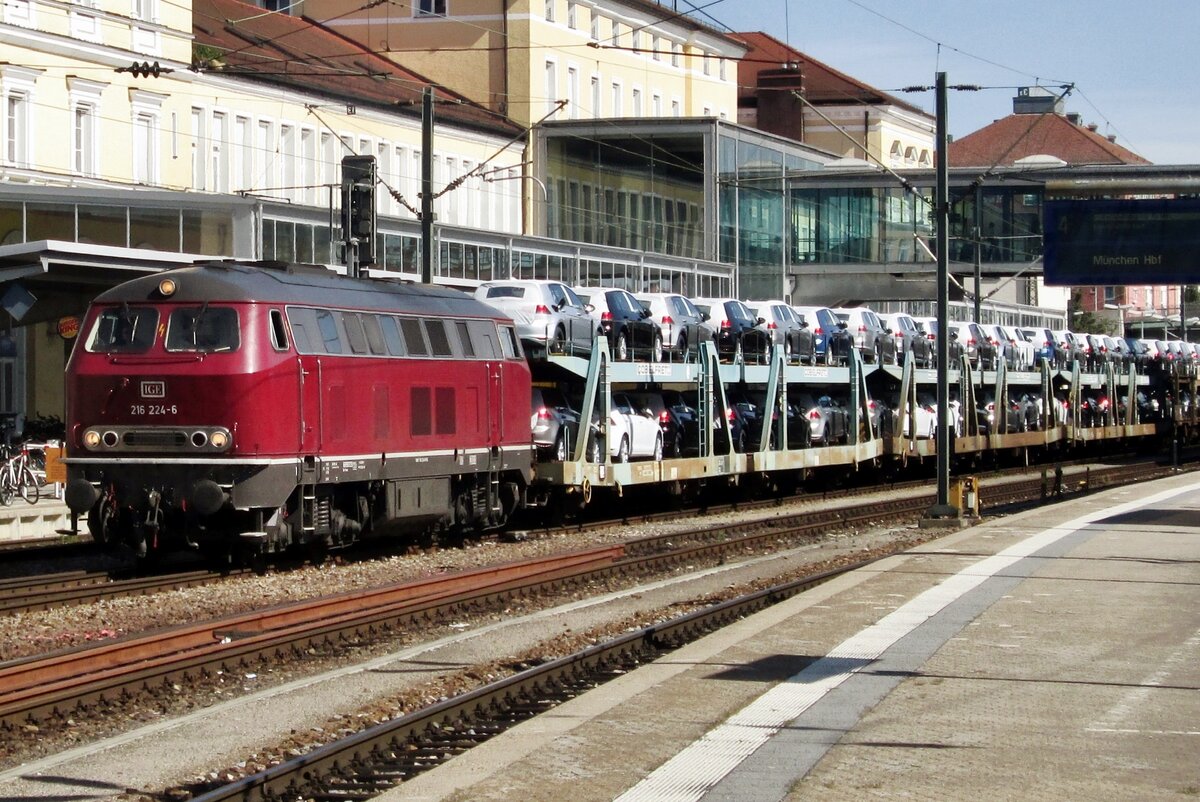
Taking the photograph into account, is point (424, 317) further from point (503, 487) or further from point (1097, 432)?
point (1097, 432)

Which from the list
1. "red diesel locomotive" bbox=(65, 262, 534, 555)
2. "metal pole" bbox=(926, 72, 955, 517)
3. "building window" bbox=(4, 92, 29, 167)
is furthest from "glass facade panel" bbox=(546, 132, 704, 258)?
"red diesel locomotive" bbox=(65, 262, 534, 555)

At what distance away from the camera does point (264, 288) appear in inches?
741

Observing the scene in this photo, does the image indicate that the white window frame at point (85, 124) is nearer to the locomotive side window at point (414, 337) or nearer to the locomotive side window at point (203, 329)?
the locomotive side window at point (414, 337)

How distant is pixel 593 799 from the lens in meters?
8.27

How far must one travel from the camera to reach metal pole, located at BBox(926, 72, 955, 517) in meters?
25.8

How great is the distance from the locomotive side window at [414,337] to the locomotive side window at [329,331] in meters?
1.51

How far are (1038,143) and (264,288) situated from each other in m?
107

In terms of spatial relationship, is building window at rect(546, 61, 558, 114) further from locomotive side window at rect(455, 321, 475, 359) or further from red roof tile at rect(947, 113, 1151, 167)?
red roof tile at rect(947, 113, 1151, 167)

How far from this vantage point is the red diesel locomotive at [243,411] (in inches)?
716

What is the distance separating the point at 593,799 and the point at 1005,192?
61742 millimetres

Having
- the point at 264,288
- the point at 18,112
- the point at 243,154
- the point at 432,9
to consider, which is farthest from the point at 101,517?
the point at 432,9

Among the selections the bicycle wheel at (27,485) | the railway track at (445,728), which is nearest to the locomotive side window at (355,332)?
the railway track at (445,728)

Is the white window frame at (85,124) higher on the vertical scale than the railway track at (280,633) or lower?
higher

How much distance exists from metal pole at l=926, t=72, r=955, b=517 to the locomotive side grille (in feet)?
39.5
